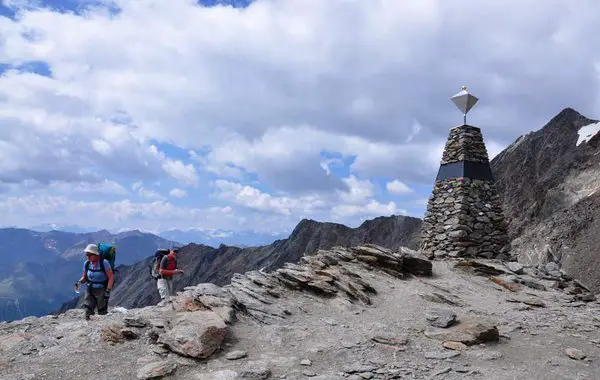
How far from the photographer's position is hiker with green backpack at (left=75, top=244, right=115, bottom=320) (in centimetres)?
1171

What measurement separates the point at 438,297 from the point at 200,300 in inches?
249

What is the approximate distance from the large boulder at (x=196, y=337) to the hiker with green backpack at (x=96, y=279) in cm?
345

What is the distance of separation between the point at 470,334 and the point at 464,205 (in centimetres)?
877

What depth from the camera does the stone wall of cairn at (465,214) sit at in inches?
672

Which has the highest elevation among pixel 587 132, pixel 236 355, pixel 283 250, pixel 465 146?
pixel 587 132

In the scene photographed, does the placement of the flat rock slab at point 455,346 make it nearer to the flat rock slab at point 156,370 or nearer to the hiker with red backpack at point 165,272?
the flat rock slab at point 156,370

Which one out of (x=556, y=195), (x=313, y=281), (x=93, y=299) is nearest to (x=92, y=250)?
(x=93, y=299)

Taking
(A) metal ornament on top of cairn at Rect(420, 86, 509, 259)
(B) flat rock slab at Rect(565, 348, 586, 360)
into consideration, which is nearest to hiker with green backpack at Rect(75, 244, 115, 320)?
(B) flat rock slab at Rect(565, 348, 586, 360)

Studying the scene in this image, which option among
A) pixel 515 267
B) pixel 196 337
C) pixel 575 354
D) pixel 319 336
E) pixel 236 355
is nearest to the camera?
pixel 236 355

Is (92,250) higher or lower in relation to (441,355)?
higher

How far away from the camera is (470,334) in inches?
362

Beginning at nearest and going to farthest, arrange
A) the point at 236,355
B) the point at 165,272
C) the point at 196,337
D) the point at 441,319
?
the point at 236,355, the point at 196,337, the point at 441,319, the point at 165,272

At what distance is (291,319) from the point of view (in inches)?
421

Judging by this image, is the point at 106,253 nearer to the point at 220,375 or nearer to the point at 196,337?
the point at 196,337
